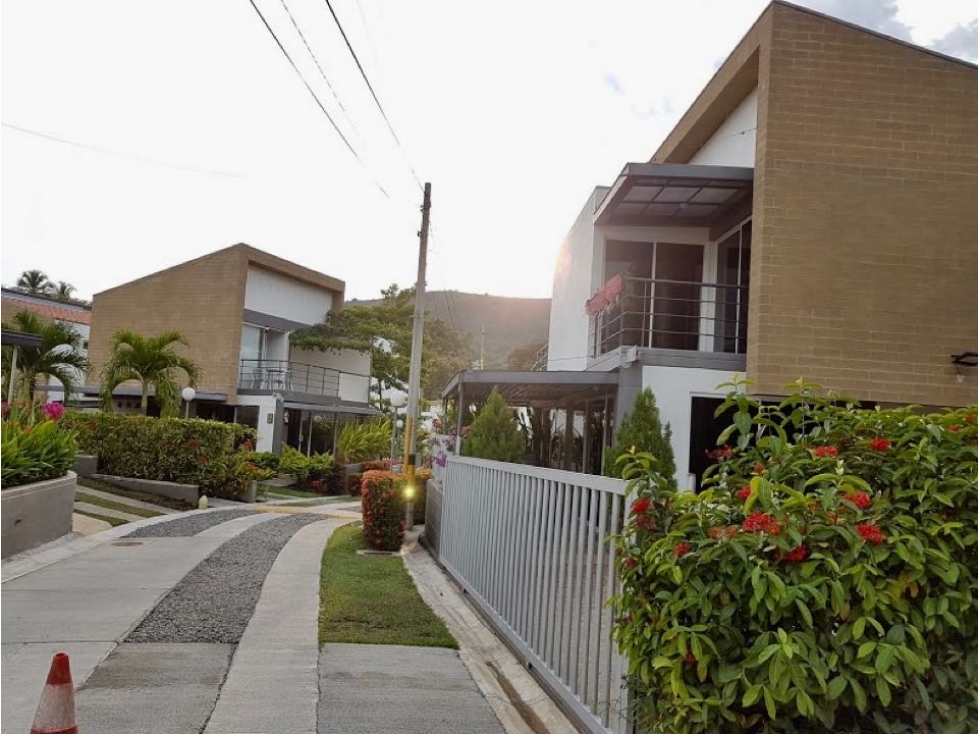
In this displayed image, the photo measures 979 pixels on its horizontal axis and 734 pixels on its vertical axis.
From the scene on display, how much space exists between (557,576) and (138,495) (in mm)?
15032

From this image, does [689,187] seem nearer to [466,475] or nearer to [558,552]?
[466,475]

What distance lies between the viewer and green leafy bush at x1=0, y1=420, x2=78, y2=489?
35.5ft

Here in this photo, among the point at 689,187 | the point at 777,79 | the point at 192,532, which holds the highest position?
the point at 777,79

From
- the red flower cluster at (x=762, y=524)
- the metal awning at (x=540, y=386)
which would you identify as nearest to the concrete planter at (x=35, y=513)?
the metal awning at (x=540, y=386)

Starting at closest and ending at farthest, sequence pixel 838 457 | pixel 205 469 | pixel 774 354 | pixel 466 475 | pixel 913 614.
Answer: pixel 913 614, pixel 838 457, pixel 466 475, pixel 774 354, pixel 205 469

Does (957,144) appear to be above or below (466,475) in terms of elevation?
above

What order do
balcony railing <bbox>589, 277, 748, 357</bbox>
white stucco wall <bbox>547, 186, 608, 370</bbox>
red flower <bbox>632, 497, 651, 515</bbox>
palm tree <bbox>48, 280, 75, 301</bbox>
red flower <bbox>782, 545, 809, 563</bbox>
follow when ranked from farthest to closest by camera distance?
palm tree <bbox>48, 280, 75, 301</bbox>
white stucco wall <bbox>547, 186, 608, 370</bbox>
balcony railing <bbox>589, 277, 748, 357</bbox>
red flower <bbox>632, 497, 651, 515</bbox>
red flower <bbox>782, 545, 809, 563</bbox>

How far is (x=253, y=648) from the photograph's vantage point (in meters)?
6.08

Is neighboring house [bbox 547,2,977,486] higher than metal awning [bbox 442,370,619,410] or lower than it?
higher

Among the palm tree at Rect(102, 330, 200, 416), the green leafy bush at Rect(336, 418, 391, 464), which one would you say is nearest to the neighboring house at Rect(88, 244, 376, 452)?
the green leafy bush at Rect(336, 418, 391, 464)

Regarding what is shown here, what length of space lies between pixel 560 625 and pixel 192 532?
31.0ft

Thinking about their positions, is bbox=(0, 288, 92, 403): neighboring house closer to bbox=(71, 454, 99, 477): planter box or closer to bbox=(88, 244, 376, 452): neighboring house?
Answer: bbox=(88, 244, 376, 452): neighboring house

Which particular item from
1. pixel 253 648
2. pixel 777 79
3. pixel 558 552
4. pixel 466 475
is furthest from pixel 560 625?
pixel 777 79

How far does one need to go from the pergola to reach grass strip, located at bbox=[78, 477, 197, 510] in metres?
5.96
